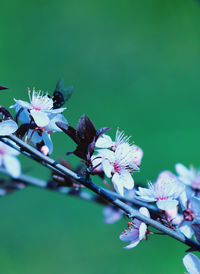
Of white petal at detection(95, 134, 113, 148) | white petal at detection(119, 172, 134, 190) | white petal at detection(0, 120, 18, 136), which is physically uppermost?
white petal at detection(95, 134, 113, 148)

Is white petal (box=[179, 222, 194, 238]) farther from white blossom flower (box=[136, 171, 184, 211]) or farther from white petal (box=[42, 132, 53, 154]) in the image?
white petal (box=[42, 132, 53, 154])

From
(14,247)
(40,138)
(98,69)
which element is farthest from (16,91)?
(40,138)

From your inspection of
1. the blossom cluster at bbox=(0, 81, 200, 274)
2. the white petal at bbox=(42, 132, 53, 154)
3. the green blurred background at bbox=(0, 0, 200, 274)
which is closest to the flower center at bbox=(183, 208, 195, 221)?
the blossom cluster at bbox=(0, 81, 200, 274)

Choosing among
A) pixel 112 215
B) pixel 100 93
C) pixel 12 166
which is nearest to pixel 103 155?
pixel 12 166

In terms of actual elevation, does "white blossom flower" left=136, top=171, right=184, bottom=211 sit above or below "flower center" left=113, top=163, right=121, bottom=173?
below

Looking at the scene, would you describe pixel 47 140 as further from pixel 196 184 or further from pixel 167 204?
pixel 196 184

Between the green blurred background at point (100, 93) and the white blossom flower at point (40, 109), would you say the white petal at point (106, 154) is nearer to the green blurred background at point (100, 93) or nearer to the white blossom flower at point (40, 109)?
the white blossom flower at point (40, 109)

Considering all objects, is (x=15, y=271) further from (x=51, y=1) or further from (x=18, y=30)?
(x=51, y=1)

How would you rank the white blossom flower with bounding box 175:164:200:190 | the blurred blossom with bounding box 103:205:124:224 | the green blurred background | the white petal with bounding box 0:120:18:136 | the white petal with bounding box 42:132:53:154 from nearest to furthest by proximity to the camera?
the white petal with bounding box 0:120:18:136 < the white petal with bounding box 42:132:53:154 < the white blossom flower with bounding box 175:164:200:190 < the blurred blossom with bounding box 103:205:124:224 < the green blurred background
